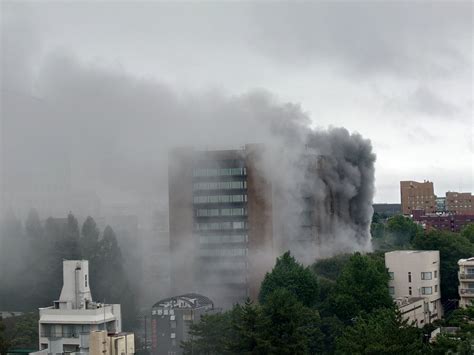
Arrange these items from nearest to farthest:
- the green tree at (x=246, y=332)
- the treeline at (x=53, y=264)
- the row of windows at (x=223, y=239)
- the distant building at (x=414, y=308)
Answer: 1. the green tree at (x=246, y=332)
2. the distant building at (x=414, y=308)
3. the treeline at (x=53, y=264)
4. the row of windows at (x=223, y=239)

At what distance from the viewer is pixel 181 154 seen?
6212 centimetres

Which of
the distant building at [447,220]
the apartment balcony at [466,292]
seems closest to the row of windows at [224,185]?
the apartment balcony at [466,292]

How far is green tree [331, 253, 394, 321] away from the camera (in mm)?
42562

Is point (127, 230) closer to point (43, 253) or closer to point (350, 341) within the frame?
point (43, 253)

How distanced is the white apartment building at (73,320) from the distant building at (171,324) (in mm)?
3005

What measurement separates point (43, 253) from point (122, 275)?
7424 millimetres

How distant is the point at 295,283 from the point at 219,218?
16.5 meters

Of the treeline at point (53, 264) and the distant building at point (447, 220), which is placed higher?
the distant building at point (447, 220)

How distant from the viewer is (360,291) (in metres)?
42.9

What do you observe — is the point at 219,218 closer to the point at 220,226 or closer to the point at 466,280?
the point at 220,226

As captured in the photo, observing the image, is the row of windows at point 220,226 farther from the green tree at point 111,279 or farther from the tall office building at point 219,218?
the green tree at point 111,279

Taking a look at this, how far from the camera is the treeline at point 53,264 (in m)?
50.8

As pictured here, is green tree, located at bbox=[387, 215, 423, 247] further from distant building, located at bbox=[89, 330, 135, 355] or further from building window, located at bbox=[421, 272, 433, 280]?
distant building, located at bbox=[89, 330, 135, 355]

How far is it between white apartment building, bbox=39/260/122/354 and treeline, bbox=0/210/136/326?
11785mm
